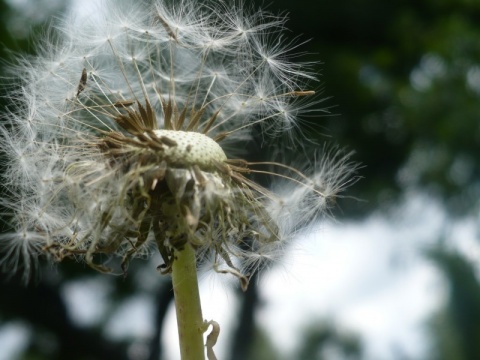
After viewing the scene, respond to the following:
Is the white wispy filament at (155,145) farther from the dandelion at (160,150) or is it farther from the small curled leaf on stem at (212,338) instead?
the small curled leaf on stem at (212,338)

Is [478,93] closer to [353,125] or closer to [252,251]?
[353,125]

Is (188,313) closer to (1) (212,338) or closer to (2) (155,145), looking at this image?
(1) (212,338)

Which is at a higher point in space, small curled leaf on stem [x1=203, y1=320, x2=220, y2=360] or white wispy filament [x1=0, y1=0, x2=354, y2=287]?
white wispy filament [x1=0, y1=0, x2=354, y2=287]

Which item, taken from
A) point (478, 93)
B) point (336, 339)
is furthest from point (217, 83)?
point (336, 339)

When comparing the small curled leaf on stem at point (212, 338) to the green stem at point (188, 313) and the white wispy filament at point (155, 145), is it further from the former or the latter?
the white wispy filament at point (155, 145)

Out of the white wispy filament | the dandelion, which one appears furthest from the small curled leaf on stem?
the white wispy filament

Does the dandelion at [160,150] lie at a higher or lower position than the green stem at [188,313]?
higher

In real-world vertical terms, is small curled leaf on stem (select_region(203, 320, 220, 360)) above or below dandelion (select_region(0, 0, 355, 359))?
below

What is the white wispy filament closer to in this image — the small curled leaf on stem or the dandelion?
the dandelion

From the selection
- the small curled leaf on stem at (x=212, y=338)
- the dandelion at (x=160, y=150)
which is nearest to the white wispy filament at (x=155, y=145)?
the dandelion at (x=160, y=150)
